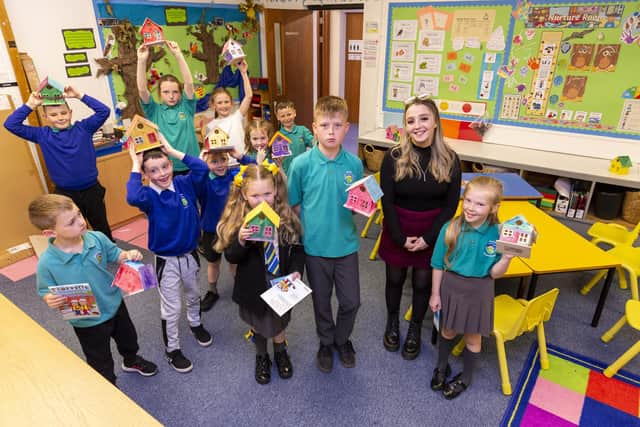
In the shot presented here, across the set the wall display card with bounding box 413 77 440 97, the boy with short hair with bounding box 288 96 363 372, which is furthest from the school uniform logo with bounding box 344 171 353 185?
the wall display card with bounding box 413 77 440 97

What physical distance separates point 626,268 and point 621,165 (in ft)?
5.52

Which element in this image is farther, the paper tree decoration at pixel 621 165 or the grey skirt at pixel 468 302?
the paper tree decoration at pixel 621 165

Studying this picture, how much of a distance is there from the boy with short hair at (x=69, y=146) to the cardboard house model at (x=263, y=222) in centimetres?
193

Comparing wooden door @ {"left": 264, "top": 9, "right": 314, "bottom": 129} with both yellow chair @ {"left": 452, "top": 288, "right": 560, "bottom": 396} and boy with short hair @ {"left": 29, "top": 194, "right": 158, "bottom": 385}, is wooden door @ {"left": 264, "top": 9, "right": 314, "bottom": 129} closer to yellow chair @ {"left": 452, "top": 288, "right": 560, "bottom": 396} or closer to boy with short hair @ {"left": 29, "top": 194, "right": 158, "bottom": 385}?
boy with short hair @ {"left": 29, "top": 194, "right": 158, "bottom": 385}

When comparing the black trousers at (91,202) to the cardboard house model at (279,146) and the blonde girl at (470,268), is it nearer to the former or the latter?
the cardboard house model at (279,146)

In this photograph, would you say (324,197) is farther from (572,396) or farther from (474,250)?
(572,396)

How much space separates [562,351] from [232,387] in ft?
6.42

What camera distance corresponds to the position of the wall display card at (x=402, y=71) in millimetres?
5074

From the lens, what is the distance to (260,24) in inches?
234

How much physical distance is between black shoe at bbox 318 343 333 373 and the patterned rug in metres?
0.91

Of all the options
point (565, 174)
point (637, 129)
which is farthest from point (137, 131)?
point (637, 129)

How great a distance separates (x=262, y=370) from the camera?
Answer: 2.24m

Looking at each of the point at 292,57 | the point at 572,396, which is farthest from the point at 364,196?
the point at 292,57

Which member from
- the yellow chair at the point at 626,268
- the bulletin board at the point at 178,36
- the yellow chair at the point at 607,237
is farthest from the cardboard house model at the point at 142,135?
the yellow chair at the point at 607,237
